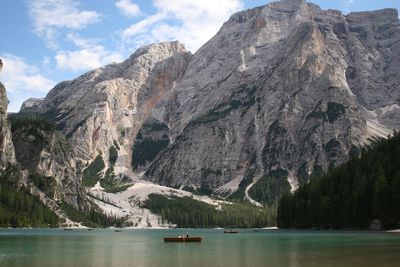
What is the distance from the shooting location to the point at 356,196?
146625 millimetres

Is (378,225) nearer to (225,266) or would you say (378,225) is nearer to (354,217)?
(354,217)

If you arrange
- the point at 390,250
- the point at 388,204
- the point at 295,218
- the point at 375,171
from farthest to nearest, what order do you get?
the point at 295,218 < the point at 375,171 < the point at 388,204 < the point at 390,250

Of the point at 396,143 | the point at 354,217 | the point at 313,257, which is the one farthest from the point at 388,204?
the point at 313,257

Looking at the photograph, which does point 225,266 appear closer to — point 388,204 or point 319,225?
point 388,204

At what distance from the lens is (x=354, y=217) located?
497 ft

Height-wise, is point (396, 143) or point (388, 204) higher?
point (396, 143)

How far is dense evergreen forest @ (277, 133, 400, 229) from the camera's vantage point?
13575 centimetres

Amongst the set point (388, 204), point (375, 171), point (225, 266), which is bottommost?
point (225, 266)

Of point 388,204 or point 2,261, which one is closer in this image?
point 2,261

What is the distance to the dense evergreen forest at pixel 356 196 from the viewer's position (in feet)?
445

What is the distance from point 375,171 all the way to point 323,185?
89.2 ft

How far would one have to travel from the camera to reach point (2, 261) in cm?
6788

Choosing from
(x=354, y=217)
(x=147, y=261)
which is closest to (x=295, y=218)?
(x=354, y=217)

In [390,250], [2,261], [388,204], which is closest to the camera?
[2,261]
